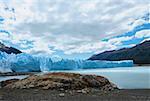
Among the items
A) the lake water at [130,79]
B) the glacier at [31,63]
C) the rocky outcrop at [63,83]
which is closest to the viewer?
the rocky outcrop at [63,83]

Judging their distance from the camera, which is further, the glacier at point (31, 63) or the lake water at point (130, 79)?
the glacier at point (31, 63)

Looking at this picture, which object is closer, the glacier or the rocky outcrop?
the rocky outcrop

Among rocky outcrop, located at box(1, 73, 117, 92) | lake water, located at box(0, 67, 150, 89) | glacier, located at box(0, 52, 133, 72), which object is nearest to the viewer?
rocky outcrop, located at box(1, 73, 117, 92)

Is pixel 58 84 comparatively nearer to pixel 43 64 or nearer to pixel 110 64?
pixel 43 64

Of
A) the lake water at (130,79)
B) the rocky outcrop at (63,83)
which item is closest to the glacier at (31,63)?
the lake water at (130,79)

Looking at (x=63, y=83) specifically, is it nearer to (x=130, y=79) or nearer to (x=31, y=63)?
(x=130, y=79)

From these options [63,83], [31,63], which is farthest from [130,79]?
[31,63]

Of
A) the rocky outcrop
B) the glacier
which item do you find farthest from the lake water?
the glacier

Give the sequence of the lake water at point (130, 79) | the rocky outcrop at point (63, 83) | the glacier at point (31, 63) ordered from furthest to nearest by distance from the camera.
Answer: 1. the glacier at point (31, 63)
2. the lake water at point (130, 79)
3. the rocky outcrop at point (63, 83)

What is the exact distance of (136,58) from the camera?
12619cm

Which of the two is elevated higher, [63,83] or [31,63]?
[31,63]

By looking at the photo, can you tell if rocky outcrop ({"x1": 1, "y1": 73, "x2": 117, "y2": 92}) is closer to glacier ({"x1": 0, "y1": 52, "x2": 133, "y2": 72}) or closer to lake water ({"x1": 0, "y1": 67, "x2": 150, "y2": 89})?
lake water ({"x1": 0, "y1": 67, "x2": 150, "y2": 89})

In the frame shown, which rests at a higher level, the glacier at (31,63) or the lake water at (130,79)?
the glacier at (31,63)

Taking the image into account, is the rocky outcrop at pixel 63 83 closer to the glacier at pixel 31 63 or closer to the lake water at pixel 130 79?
the lake water at pixel 130 79
